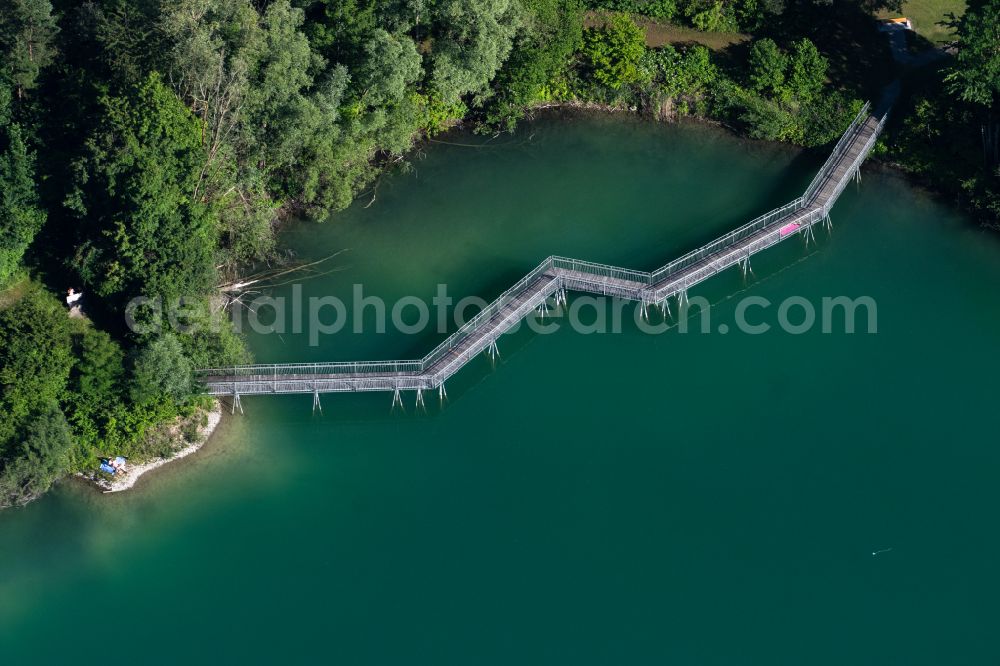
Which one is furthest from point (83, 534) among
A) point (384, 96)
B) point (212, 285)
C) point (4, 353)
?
point (384, 96)

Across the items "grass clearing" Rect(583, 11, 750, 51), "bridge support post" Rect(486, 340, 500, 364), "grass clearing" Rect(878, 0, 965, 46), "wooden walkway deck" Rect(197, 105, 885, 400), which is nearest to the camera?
"wooden walkway deck" Rect(197, 105, 885, 400)

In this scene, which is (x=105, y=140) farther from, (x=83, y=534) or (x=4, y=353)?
(x=83, y=534)

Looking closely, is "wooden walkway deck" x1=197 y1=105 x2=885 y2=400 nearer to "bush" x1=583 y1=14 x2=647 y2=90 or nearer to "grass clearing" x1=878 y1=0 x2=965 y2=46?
"grass clearing" x1=878 y1=0 x2=965 y2=46

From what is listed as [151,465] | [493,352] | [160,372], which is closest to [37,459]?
[151,465]

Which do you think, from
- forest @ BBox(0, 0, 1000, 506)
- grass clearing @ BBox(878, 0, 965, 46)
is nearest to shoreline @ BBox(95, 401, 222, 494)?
forest @ BBox(0, 0, 1000, 506)

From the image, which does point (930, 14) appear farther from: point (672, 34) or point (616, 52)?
point (616, 52)

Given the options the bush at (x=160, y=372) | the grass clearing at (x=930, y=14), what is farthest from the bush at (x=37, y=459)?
the grass clearing at (x=930, y=14)
